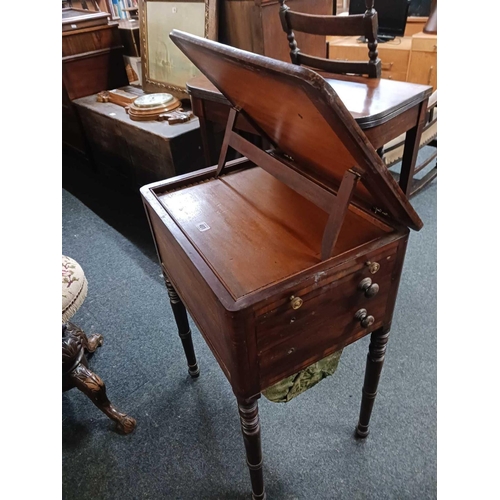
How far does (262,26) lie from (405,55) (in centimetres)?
224

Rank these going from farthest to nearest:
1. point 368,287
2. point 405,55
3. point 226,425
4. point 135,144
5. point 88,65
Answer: point 405,55 → point 88,65 → point 135,144 → point 226,425 → point 368,287

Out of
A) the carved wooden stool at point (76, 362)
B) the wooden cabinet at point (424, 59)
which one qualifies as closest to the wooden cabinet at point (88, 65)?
the carved wooden stool at point (76, 362)

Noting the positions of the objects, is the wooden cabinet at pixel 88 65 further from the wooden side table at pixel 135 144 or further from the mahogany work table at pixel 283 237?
the mahogany work table at pixel 283 237

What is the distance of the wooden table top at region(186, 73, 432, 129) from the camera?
3.99 feet

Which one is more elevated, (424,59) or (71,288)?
(424,59)

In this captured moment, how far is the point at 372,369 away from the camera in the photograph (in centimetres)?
106

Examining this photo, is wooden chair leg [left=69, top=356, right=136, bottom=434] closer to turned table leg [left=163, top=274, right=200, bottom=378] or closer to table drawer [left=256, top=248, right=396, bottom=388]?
turned table leg [left=163, top=274, right=200, bottom=378]

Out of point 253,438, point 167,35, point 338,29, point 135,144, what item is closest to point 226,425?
point 253,438

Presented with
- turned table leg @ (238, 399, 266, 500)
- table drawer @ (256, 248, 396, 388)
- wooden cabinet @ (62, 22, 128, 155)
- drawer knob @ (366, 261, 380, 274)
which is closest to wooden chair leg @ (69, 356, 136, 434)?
turned table leg @ (238, 399, 266, 500)

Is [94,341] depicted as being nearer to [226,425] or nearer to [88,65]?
[226,425]

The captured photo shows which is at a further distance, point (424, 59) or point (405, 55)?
point (405, 55)

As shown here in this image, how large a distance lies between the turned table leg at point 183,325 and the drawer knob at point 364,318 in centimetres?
59

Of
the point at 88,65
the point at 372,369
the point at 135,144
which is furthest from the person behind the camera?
the point at 88,65

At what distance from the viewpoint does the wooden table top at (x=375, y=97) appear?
47.9 inches
